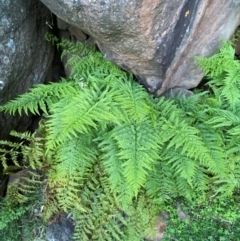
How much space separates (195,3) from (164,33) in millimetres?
378

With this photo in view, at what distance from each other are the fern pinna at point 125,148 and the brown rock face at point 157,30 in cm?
20

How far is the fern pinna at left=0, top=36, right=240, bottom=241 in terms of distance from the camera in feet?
11.1

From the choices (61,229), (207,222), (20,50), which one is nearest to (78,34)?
(20,50)

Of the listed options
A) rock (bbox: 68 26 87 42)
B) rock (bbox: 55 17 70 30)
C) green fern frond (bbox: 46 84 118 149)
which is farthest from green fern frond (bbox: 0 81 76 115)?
rock (bbox: 55 17 70 30)

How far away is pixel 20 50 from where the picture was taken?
3.70 metres

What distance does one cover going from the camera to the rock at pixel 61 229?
3.84 m

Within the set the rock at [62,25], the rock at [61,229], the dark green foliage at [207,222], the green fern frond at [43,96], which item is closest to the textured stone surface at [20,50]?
the rock at [62,25]

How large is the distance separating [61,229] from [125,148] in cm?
121

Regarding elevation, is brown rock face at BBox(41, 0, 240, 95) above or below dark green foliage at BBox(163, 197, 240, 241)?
above

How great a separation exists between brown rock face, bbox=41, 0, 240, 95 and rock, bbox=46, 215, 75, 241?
63.9 inches

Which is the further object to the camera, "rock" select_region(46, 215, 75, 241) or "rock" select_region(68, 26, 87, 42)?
"rock" select_region(68, 26, 87, 42)

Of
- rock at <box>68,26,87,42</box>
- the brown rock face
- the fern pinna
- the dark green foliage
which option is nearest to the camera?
the brown rock face

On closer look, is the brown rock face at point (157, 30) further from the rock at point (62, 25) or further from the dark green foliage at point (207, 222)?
the dark green foliage at point (207, 222)

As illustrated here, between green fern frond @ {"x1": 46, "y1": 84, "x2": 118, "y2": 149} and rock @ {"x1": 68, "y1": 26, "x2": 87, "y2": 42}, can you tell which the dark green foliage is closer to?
green fern frond @ {"x1": 46, "y1": 84, "x2": 118, "y2": 149}
